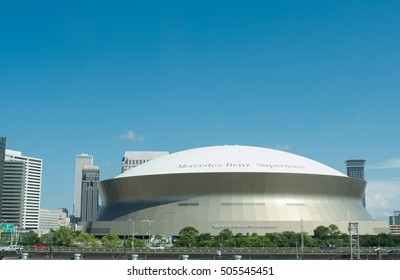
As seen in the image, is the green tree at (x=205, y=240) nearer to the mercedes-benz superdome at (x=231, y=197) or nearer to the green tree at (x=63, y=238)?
the mercedes-benz superdome at (x=231, y=197)

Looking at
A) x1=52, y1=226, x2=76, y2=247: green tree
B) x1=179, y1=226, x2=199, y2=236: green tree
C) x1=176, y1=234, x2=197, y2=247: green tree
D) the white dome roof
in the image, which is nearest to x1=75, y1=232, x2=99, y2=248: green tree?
x1=52, y1=226, x2=76, y2=247: green tree

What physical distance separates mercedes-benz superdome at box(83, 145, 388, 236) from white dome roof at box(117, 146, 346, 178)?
0.66 ft

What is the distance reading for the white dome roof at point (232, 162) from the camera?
103 metres

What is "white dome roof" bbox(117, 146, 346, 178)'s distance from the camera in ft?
338

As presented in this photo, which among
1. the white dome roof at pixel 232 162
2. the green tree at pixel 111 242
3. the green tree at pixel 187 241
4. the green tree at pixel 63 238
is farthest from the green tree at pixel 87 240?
the white dome roof at pixel 232 162

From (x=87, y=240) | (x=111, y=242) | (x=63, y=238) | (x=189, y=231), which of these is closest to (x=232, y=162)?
(x=189, y=231)

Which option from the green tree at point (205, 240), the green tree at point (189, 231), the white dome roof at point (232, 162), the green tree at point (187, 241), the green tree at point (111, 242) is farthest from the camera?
the white dome roof at point (232, 162)

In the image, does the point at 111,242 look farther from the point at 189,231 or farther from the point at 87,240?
the point at 189,231

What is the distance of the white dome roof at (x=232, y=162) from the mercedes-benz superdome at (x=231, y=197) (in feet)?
0.66

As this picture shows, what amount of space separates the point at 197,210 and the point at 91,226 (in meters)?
23.5

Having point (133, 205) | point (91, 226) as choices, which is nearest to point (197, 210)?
point (133, 205)

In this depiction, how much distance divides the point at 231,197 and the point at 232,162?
7139mm

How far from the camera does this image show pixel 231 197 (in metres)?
103

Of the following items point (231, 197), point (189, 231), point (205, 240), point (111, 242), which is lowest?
point (111, 242)
